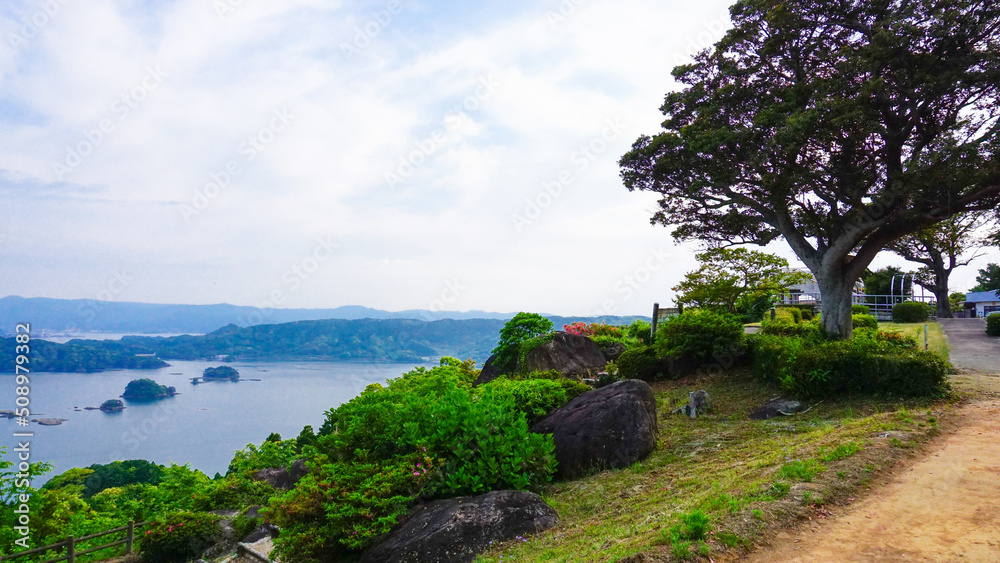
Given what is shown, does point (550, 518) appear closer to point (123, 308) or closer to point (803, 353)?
point (803, 353)

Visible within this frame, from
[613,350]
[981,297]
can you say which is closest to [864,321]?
[613,350]

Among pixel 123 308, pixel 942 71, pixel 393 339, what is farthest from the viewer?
pixel 123 308

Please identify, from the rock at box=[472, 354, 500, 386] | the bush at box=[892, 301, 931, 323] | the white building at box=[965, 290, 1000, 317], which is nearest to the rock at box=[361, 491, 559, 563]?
the rock at box=[472, 354, 500, 386]

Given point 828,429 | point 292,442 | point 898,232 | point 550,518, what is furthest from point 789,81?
point 292,442

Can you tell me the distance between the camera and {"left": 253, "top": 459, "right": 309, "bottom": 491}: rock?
11663mm

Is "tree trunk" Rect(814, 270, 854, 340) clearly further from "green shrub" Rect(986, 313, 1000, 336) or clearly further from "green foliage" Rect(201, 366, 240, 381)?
"green foliage" Rect(201, 366, 240, 381)

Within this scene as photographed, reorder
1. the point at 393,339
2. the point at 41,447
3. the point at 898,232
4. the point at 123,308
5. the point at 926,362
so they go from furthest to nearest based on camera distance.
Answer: the point at 123,308 < the point at 393,339 < the point at 41,447 < the point at 898,232 < the point at 926,362

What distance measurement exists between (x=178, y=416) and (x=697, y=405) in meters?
54.9

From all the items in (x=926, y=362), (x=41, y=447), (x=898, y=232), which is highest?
(x=898, y=232)

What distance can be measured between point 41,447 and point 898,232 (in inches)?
2221

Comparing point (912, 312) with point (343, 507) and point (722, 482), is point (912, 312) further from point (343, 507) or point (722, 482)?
point (343, 507)

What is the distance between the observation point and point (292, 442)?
19.0 metres

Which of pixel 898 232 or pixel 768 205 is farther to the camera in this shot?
pixel 768 205

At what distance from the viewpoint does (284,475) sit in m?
14.1
